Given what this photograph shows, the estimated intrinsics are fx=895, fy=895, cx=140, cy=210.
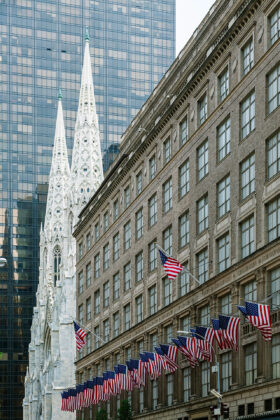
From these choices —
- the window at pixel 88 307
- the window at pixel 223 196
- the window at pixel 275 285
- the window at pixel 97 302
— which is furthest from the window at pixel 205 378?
the window at pixel 88 307

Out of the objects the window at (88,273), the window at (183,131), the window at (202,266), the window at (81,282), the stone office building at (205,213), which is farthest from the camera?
the window at (81,282)

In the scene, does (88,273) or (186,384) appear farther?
(88,273)

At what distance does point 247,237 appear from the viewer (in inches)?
1789

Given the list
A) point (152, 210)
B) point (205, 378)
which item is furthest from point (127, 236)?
point (205, 378)

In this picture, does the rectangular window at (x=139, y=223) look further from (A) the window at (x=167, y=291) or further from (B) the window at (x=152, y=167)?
(A) the window at (x=167, y=291)

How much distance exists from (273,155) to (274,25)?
256 inches

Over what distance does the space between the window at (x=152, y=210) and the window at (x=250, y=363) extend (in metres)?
20.6

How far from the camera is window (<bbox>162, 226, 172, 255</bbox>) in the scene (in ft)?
196

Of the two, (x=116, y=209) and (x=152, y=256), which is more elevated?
(x=116, y=209)

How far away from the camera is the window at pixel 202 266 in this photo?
51.8 m

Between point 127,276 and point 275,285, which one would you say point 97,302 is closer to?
point 127,276

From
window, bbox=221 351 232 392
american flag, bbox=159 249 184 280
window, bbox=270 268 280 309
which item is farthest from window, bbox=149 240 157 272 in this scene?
window, bbox=270 268 280 309

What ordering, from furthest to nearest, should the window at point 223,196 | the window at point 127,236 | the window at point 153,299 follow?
the window at point 127,236 → the window at point 153,299 → the window at point 223,196

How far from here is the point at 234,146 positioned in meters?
47.9
